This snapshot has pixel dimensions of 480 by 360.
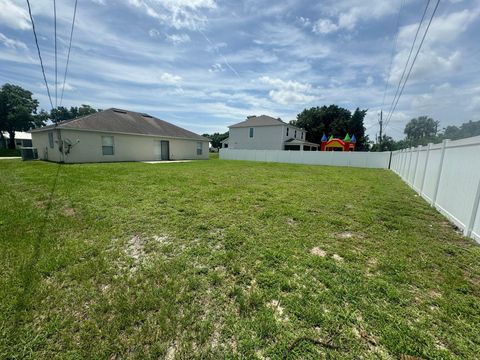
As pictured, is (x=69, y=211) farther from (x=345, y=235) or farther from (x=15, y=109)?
(x=15, y=109)

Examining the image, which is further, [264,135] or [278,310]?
[264,135]

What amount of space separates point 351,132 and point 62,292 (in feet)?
146

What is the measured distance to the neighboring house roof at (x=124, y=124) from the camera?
47.9ft

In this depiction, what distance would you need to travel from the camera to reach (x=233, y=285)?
7.52ft

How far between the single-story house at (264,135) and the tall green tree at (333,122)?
1029 centimetres

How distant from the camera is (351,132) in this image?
1563 inches

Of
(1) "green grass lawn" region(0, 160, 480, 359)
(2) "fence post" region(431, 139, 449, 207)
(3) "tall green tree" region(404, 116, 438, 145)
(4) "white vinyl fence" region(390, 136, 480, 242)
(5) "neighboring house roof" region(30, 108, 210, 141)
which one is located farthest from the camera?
(3) "tall green tree" region(404, 116, 438, 145)

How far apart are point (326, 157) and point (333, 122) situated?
2287 centimetres

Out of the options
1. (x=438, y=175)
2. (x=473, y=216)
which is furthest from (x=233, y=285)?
(x=438, y=175)

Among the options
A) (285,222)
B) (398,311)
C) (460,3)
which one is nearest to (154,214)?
(285,222)

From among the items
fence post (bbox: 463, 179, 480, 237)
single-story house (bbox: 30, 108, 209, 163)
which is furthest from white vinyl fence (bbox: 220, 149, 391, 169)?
fence post (bbox: 463, 179, 480, 237)

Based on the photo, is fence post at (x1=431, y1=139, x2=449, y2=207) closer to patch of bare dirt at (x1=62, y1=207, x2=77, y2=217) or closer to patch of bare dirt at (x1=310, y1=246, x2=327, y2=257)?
patch of bare dirt at (x1=310, y1=246, x2=327, y2=257)

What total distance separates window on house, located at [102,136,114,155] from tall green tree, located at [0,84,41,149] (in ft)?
83.5

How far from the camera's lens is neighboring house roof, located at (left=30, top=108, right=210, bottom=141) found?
14.6 meters
